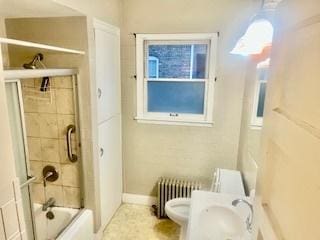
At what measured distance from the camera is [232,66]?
99.4 inches

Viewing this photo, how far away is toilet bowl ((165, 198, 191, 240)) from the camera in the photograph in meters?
2.16

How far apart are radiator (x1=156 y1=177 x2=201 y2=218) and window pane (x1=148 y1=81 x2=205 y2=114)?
2.81 feet

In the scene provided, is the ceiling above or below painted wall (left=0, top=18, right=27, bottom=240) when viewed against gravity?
above

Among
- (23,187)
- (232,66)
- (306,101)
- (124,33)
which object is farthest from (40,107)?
(306,101)

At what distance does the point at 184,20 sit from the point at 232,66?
725 mm

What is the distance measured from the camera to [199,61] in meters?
2.66

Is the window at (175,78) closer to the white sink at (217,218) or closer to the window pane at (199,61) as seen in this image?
the window pane at (199,61)

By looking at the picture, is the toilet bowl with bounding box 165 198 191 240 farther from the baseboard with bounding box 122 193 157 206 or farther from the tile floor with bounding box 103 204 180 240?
the baseboard with bounding box 122 193 157 206

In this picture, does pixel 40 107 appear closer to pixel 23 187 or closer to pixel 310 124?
pixel 23 187

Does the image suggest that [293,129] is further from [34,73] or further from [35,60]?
[35,60]

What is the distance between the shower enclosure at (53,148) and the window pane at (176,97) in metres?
1.03

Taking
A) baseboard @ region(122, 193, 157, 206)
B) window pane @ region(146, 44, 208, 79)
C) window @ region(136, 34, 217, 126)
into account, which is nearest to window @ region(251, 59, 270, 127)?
window @ region(136, 34, 217, 126)

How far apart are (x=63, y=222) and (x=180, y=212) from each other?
1132 mm

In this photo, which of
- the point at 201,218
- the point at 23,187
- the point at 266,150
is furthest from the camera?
the point at 201,218
